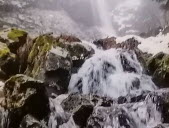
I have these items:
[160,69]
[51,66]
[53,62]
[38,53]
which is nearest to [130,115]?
[51,66]

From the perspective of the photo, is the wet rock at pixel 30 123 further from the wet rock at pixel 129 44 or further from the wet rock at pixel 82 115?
the wet rock at pixel 129 44

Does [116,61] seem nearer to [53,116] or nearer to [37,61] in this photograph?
[37,61]

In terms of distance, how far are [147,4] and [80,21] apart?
11.4 metres

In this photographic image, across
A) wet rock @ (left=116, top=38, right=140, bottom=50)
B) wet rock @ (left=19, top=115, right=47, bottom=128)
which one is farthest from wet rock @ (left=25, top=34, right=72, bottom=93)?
wet rock @ (left=116, top=38, right=140, bottom=50)

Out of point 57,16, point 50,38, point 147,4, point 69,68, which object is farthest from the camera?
point 147,4

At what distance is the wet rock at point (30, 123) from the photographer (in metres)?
8.89

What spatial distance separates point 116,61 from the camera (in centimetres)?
1532

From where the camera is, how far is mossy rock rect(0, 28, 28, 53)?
15297 millimetres

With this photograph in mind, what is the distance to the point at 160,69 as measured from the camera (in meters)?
14.1

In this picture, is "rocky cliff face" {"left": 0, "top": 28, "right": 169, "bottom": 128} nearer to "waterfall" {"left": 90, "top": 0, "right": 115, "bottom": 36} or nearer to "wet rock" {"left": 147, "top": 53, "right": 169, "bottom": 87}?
"wet rock" {"left": 147, "top": 53, "right": 169, "bottom": 87}

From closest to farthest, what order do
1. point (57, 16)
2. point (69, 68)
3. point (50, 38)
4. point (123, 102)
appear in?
1. point (123, 102)
2. point (69, 68)
3. point (50, 38)
4. point (57, 16)

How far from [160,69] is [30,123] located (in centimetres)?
753

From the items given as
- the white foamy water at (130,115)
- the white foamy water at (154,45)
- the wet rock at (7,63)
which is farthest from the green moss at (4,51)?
the white foamy water at (154,45)

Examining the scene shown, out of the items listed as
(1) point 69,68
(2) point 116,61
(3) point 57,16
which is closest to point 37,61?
(1) point 69,68
